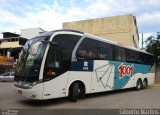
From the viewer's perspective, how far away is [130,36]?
4622cm

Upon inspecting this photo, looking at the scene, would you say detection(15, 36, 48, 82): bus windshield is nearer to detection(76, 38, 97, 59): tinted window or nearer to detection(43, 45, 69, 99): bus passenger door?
detection(43, 45, 69, 99): bus passenger door

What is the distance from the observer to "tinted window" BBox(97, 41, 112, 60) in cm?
1591

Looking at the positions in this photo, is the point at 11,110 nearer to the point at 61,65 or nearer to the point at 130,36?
the point at 61,65

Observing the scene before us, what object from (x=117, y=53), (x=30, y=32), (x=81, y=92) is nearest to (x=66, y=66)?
(x=81, y=92)

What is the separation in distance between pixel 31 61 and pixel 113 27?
36.8 meters

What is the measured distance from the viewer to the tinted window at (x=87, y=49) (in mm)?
14352

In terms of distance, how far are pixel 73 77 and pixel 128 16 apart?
34365 mm

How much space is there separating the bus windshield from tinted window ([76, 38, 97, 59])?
2.18m

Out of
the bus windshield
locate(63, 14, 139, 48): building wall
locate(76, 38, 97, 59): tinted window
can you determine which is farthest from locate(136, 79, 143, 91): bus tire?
locate(63, 14, 139, 48): building wall

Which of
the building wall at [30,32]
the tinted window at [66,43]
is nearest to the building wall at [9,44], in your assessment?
the building wall at [30,32]

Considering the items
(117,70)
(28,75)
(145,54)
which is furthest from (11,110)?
(145,54)

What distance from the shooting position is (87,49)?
14.8m

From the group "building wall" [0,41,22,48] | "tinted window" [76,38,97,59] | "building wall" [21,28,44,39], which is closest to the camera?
"tinted window" [76,38,97,59]

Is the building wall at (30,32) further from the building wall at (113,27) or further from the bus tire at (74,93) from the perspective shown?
the bus tire at (74,93)
